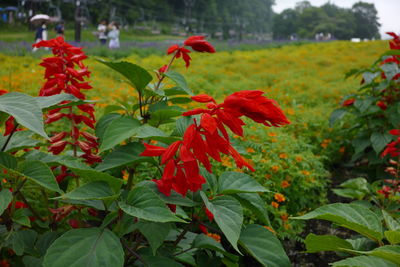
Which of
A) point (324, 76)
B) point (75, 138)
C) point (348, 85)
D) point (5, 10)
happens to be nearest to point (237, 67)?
point (324, 76)

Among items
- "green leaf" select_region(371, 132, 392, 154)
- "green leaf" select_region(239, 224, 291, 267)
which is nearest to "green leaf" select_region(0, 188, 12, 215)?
"green leaf" select_region(239, 224, 291, 267)

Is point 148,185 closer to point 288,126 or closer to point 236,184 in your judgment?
point 236,184

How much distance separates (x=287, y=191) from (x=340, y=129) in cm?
199

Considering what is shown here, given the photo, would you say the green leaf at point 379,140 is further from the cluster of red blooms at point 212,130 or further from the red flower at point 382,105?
the cluster of red blooms at point 212,130

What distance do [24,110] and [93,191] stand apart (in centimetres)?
26

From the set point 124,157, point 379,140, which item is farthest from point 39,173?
point 379,140

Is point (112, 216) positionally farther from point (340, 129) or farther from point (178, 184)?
point (340, 129)

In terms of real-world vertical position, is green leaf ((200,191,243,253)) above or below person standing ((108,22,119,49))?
below

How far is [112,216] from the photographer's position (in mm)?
1062

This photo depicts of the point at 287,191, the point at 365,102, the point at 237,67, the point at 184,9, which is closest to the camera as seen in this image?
the point at 287,191

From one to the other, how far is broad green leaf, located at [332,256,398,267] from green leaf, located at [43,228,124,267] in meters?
0.51

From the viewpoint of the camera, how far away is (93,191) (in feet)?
3.13

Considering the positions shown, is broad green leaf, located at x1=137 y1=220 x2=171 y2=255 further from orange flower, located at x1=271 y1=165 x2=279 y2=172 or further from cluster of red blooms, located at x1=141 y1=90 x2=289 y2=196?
orange flower, located at x1=271 y1=165 x2=279 y2=172

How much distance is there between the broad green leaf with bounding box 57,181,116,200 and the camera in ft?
2.97
